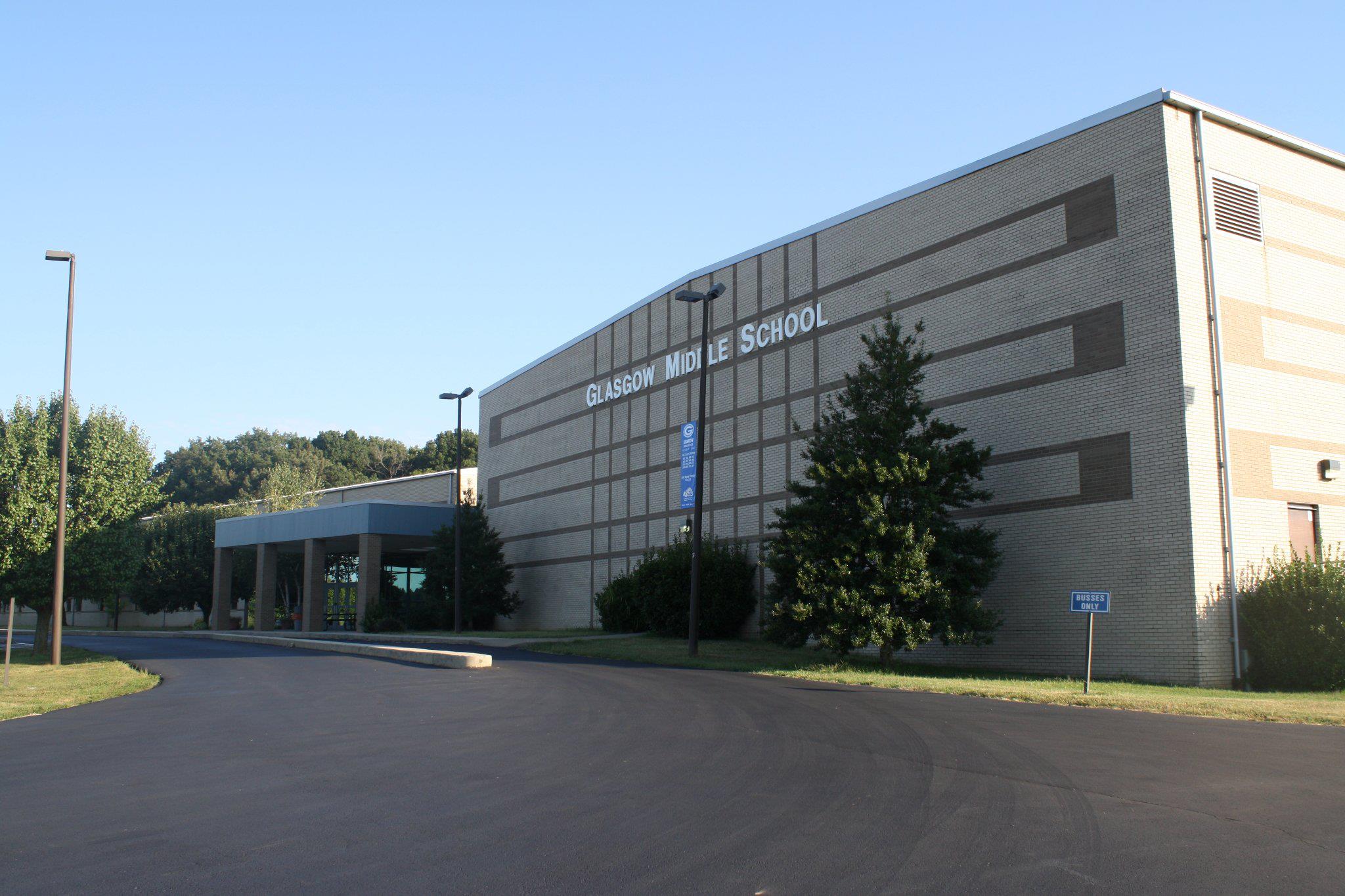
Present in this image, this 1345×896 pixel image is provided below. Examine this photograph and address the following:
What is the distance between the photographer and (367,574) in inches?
1908

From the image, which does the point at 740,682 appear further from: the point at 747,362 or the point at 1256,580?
the point at 747,362

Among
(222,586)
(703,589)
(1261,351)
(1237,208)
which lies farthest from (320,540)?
(1237,208)

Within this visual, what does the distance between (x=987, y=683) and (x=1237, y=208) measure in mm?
12219

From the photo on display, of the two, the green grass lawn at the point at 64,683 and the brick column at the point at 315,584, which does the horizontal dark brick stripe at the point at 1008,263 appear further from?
the brick column at the point at 315,584

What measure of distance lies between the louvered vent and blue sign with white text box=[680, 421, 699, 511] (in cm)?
1830

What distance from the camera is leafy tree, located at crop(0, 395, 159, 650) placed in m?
29.7

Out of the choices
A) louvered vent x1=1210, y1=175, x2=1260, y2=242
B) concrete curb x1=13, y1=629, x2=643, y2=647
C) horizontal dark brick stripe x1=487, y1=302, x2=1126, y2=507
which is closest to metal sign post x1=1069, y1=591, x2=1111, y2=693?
horizontal dark brick stripe x1=487, y1=302, x2=1126, y2=507

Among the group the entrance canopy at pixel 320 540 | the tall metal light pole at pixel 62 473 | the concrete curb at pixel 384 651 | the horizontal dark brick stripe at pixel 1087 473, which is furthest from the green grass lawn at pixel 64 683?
the entrance canopy at pixel 320 540

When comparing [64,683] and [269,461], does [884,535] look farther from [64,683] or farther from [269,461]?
[269,461]

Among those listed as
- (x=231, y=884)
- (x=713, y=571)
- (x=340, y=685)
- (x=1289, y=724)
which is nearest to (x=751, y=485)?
(x=713, y=571)

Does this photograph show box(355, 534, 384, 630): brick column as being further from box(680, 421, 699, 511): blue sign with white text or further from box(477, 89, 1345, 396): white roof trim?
box(477, 89, 1345, 396): white roof trim

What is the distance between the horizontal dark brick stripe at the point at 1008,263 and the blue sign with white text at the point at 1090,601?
8.97 metres

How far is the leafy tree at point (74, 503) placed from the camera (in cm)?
2970

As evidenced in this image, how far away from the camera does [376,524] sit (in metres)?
49.5
